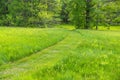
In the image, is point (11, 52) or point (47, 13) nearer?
point (11, 52)

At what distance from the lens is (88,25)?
73.1 metres

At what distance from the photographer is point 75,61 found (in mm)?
12953

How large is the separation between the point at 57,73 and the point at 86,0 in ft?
200

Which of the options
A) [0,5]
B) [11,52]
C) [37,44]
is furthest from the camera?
[0,5]

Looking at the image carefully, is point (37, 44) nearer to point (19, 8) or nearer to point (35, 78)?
point (35, 78)

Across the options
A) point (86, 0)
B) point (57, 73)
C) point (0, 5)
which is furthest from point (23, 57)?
point (0, 5)

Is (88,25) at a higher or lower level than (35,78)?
lower

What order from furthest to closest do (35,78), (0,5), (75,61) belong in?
(0,5) < (75,61) < (35,78)

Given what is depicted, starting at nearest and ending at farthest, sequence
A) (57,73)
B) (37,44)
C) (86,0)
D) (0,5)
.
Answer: (57,73), (37,44), (86,0), (0,5)

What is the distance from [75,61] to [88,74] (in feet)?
6.15

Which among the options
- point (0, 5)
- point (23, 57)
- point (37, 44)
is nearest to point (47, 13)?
point (0, 5)

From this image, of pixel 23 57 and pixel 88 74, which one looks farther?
pixel 23 57

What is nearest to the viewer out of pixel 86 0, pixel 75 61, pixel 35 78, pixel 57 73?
pixel 35 78

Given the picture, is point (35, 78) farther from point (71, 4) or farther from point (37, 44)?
point (71, 4)
